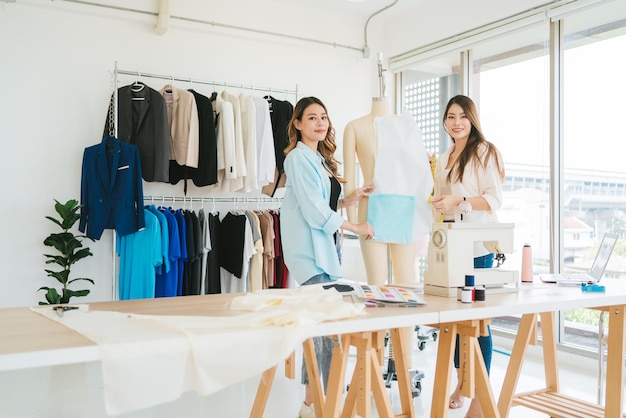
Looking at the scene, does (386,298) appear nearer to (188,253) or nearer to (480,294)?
(480,294)

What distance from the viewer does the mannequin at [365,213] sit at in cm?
329

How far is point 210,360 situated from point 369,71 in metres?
4.92

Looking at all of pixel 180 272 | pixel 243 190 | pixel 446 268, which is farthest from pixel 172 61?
pixel 446 268

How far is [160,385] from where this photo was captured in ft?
4.69

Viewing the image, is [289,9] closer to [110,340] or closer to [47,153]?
[47,153]

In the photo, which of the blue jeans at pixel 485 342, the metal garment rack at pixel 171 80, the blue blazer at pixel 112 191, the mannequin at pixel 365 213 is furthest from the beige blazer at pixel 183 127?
the blue jeans at pixel 485 342

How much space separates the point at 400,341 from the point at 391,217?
0.90m

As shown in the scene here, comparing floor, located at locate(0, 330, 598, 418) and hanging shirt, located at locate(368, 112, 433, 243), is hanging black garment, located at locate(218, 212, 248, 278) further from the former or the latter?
hanging shirt, located at locate(368, 112, 433, 243)

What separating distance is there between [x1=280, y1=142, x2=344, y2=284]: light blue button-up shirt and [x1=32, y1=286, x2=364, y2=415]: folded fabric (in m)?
0.82

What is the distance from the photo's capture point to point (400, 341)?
254 cm

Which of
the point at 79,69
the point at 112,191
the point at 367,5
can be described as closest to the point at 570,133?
the point at 367,5

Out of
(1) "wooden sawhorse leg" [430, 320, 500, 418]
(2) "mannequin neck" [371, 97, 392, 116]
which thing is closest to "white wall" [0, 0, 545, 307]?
(2) "mannequin neck" [371, 97, 392, 116]

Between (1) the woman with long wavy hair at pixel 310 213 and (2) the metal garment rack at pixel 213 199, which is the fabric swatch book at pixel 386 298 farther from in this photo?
(2) the metal garment rack at pixel 213 199

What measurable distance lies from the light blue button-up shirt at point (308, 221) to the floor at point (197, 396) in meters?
0.90
